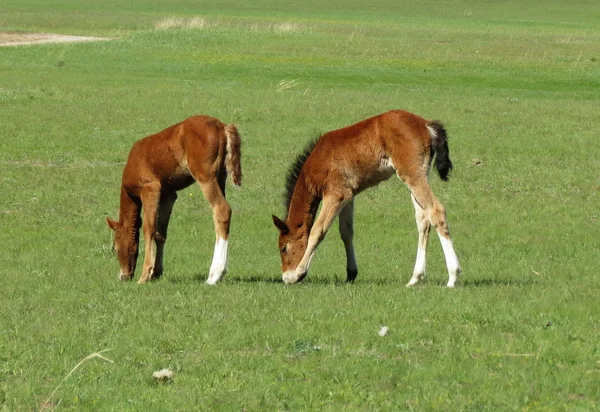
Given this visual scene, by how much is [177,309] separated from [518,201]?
9444 mm

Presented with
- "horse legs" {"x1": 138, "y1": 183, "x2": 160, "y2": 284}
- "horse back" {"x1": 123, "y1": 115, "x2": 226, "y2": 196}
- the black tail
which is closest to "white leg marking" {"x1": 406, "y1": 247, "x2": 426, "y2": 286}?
the black tail

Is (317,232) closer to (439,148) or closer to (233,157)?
(233,157)

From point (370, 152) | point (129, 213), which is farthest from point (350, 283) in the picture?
point (129, 213)

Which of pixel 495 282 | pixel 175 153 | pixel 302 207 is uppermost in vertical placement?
pixel 175 153

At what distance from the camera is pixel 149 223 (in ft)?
39.4

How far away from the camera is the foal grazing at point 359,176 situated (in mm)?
11266

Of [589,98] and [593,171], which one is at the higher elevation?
[593,171]

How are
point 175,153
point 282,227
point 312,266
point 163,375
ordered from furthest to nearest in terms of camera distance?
point 312,266 < point 282,227 < point 175,153 < point 163,375

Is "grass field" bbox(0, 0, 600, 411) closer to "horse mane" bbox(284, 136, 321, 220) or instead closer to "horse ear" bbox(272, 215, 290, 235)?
"horse ear" bbox(272, 215, 290, 235)

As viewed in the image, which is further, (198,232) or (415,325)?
(198,232)

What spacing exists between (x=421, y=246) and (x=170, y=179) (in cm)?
279

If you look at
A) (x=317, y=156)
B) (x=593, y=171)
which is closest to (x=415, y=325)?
(x=317, y=156)

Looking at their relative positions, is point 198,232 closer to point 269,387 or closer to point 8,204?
point 8,204

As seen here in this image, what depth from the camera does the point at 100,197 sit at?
715 inches
